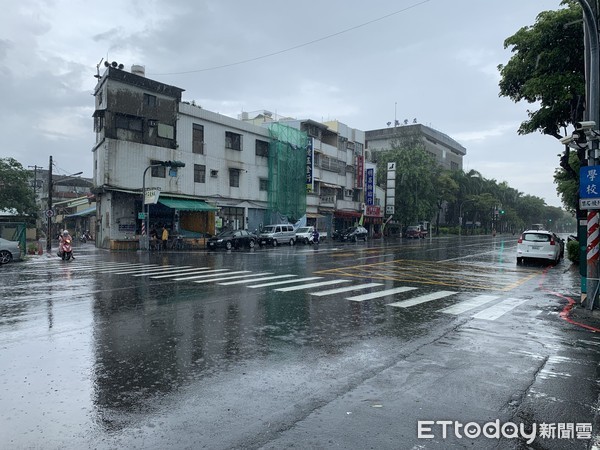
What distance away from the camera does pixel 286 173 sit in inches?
1807

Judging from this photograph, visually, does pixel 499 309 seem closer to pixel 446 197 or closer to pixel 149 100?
pixel 149 100

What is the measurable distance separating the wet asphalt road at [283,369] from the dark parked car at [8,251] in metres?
11.4

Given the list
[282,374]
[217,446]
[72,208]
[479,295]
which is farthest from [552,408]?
[72,208]

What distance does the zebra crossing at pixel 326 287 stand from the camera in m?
10.3

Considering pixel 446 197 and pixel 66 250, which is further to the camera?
pixel 446 197

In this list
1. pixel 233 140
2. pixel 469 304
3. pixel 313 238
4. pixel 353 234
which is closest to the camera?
pixel 469 304

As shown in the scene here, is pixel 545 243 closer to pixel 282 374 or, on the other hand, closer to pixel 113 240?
pixel 282 374

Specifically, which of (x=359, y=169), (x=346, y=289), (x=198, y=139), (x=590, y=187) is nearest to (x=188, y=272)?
(x=346, y=289)

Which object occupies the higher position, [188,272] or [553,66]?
[553,66]

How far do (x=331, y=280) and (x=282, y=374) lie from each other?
9.39 metres

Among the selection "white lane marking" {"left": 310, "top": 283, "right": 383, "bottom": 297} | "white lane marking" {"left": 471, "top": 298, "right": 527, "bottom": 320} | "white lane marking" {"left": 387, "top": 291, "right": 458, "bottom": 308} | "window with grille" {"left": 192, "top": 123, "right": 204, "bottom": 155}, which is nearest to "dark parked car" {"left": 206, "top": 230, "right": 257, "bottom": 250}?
"window with grille" {"left": 192, "top": 123, "right": 204, "bottom": 155}

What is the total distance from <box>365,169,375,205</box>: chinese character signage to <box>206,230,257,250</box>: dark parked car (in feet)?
86.4

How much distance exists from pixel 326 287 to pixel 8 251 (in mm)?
17169

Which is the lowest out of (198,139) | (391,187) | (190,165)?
(190,165)
